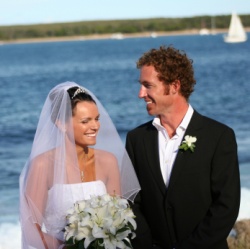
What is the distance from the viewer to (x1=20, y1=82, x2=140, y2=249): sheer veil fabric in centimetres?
442

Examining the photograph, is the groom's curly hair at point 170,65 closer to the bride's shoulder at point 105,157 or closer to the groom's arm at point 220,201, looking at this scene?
the groom's arm at point 220,201

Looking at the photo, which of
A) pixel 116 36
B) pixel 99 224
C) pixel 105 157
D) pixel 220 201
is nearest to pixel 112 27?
pixel 116 36

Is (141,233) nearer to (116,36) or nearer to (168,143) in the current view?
(168,143)

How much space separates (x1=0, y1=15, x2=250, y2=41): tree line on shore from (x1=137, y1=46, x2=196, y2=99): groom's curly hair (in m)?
131

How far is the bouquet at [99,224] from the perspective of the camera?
160 inches

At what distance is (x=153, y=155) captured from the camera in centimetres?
447

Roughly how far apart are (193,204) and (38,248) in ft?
2.85

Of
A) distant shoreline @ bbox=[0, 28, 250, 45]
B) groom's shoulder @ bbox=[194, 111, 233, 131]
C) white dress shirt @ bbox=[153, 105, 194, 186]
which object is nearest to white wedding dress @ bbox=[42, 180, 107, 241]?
white dress shirt @ bbox=[153, 105, 194, 186]

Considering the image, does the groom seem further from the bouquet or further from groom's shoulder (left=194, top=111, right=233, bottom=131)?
the bouquet

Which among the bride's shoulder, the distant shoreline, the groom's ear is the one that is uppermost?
the groom's ear

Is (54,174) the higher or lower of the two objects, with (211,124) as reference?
lower

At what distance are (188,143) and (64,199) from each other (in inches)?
28.9

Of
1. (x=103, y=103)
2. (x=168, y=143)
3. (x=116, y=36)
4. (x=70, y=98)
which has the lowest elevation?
(x=116, y=36)

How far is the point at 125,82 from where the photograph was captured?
42.3m
